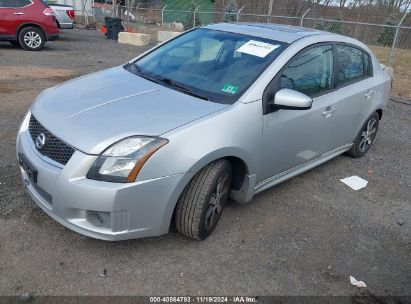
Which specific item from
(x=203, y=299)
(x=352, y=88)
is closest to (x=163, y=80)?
(x=203, y=299)

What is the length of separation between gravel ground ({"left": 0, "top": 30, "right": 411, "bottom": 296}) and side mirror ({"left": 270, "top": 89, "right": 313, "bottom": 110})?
42.2 inches

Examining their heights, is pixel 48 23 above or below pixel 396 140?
above

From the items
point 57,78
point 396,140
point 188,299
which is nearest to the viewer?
point 188,299

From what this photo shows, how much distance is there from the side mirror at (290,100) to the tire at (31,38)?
10.8 meters

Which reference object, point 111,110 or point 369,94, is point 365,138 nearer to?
point 369,94

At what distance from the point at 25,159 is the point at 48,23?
1021 cm

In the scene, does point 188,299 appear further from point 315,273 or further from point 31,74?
point 31,74

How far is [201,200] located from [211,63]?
1.35m

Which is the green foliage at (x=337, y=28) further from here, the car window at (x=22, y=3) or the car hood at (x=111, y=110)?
the car hood at (x=111, y=110)

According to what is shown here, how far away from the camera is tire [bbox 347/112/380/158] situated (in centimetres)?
489

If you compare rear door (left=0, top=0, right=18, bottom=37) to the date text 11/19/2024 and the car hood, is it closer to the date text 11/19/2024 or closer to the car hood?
the car hood

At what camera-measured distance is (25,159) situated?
112 inches

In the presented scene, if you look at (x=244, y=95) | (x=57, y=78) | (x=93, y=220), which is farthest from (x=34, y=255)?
(x=57, y=78)

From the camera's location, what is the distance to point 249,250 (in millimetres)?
3076
